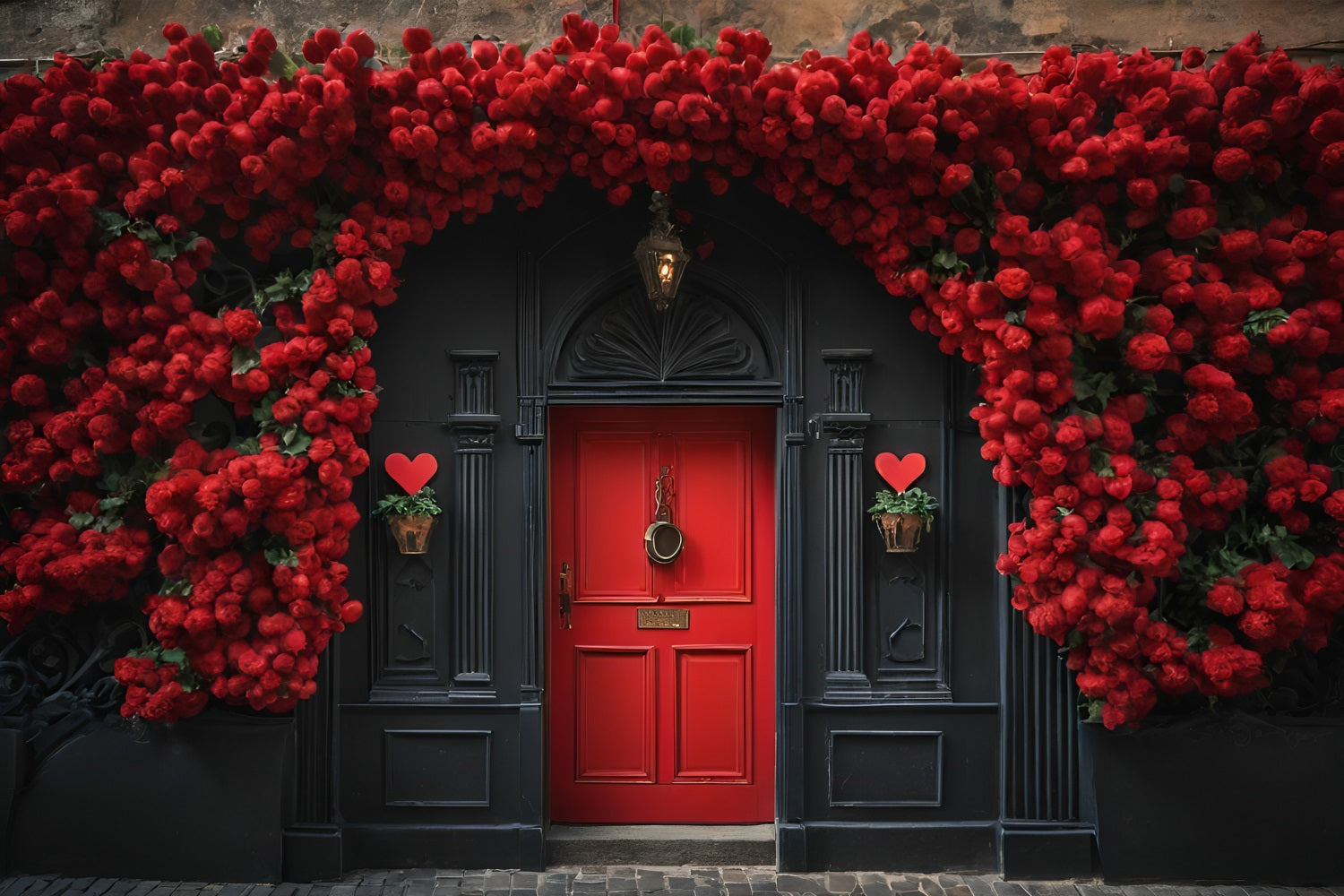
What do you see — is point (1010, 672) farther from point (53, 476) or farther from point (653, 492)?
point (53, 476)

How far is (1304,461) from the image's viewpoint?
15.0 ft

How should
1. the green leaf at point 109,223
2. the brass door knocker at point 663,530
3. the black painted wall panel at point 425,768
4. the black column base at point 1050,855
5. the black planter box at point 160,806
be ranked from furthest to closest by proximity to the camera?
the brass door knocker at point 663,530 → the black painted wall panel at point 425,768 → the black column base at point 1050,855 → the black planter box at point 160,806 → the green leaf at point 109,223

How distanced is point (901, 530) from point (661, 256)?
5.75 ft

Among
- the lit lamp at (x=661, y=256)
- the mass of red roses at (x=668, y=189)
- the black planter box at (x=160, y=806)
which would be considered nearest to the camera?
the mass of red roses at (x=668, y=189)

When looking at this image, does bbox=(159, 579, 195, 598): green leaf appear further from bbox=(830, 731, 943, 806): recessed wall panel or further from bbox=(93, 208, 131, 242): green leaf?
bbox=(830, 731, 943, 806): recessed wall panel

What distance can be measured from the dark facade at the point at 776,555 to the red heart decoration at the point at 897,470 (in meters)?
0.10

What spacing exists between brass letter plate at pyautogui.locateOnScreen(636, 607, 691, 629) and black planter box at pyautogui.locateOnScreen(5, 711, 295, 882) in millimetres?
1839

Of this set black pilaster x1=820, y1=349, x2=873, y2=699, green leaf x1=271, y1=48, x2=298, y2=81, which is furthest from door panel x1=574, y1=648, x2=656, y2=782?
Result: green leaf x1=271, y1=48, x2=298, y2=81

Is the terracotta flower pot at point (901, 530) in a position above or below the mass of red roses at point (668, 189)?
below

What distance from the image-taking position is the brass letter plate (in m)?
5.26

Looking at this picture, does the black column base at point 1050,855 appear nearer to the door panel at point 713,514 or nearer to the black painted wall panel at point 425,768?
the door panel at point 713,514

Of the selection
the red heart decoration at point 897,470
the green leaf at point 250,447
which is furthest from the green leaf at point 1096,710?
the green leaf at point 250,447

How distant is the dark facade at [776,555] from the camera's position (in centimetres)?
498

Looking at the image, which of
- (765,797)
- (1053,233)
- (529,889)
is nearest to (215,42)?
(1053,233)
